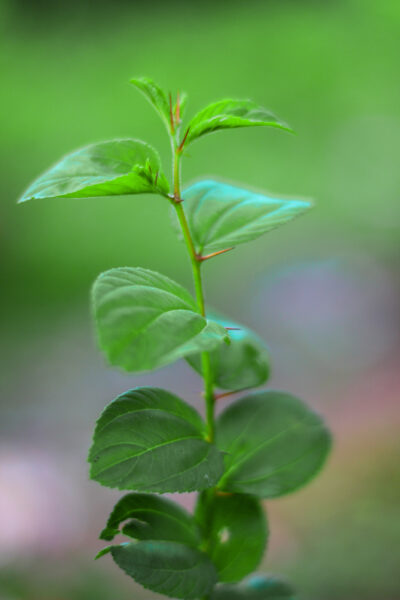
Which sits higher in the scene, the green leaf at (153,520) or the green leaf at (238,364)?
the green leaf at (238,364)

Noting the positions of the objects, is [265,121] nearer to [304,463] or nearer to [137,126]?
[304,463]

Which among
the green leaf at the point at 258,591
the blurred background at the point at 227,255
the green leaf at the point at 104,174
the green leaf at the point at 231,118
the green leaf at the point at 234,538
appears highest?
the green leaf at the point at 231,118

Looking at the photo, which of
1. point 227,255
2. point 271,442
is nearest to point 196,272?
point 271,442

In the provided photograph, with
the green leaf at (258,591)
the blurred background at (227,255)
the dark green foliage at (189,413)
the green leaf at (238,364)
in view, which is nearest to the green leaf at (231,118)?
the dark green foliage at (189,413)

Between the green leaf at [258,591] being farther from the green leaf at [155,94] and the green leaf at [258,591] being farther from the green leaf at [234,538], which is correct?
the green leaf at [155,94]

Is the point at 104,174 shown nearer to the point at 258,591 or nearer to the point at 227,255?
the point at 258,591

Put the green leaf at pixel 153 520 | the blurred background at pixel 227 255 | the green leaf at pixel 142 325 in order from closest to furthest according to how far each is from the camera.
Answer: the green leaf at pixel 142 325 < the green leaf at pixel 153 520 < the blurred background at pixel 227 255
